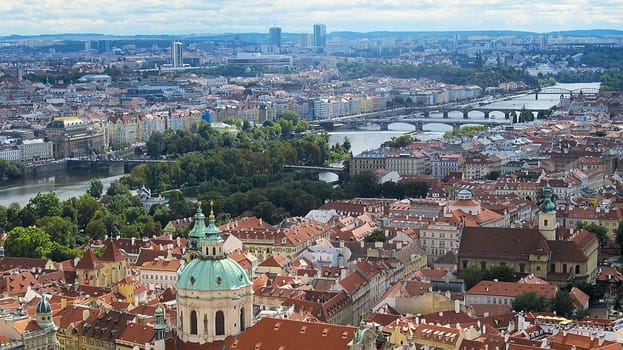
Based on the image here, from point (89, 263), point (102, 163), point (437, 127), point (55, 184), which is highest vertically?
point (89, 263)

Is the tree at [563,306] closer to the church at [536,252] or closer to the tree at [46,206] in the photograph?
the church at [536,252]

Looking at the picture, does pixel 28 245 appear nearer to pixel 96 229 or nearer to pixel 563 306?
pixel 96 229

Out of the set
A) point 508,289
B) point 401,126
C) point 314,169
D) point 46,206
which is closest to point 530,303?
point 508,289

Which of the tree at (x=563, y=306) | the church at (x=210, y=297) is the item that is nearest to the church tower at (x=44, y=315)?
the church at (x=210, y=297)

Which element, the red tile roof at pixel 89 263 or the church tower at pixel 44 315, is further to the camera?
the red tile roof at pixel 89 263

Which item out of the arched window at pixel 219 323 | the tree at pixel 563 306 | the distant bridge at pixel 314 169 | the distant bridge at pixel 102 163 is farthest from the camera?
the distant bridge at pixel 102 163

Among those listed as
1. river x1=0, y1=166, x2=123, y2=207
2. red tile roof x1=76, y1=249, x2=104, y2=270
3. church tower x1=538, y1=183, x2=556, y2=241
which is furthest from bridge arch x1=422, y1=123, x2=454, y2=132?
red tile roof x1=76, y1=249, x2=104, y2=270
